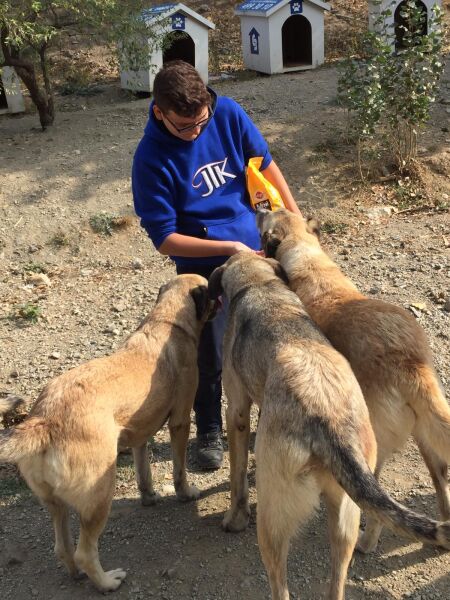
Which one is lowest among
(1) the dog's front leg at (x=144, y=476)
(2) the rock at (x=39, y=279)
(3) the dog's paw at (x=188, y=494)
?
(3) the dog's paw at (x=188, y=494)

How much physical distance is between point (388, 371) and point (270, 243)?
1.57 m

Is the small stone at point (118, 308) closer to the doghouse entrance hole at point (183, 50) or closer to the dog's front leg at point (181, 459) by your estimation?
the dog's front leg at point (181, 459)

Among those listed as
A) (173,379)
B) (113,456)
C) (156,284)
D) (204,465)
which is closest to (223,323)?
(173,379)

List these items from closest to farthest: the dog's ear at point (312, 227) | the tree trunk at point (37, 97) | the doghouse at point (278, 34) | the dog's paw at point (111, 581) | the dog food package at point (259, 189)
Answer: the dog's paw at point (111, 581), the dog food package at point (259, 189), the dog's ear at point (312, 227), the tree trunk at point (37, 97), the doghouse at point (278, 34)

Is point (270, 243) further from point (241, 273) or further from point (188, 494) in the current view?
point (188, 494)

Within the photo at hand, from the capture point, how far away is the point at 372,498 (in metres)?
2.98

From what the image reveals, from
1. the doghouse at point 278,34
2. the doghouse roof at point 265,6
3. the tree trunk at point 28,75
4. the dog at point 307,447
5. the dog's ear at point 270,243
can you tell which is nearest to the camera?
the dog at point 307,447

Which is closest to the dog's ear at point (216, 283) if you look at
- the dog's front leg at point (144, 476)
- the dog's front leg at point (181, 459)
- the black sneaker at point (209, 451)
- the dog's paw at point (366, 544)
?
the dog's front leg at point (181, 459)

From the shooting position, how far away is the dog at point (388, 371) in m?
3.71

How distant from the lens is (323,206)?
9672 millimetres

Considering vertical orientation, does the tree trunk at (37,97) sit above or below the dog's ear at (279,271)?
above

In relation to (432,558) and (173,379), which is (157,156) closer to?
(173,379)

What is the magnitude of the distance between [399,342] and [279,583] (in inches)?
56.1

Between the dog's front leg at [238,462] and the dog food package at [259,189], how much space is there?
153cm
